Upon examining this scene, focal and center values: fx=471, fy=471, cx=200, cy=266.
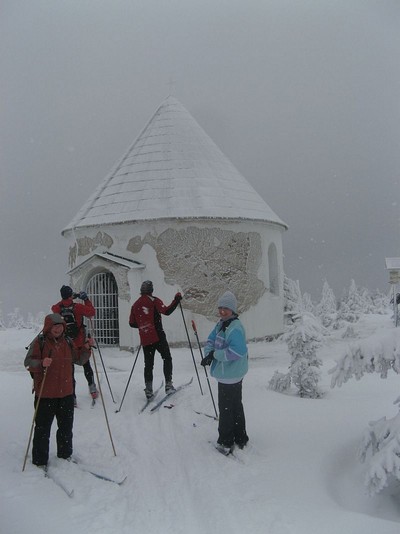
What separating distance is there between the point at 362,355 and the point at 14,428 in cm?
461

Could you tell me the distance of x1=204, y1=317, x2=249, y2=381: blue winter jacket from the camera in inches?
218

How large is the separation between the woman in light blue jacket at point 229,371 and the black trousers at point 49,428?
65.7 inches

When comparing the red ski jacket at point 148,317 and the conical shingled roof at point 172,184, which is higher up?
the conical shingled roof at point 172,184

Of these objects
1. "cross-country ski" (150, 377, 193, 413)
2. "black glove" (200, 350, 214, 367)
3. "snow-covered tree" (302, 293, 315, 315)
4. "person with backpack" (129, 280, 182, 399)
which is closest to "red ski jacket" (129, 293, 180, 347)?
"person with backpack" (129, 280, 182, 399)

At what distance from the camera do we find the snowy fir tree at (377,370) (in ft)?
13.9

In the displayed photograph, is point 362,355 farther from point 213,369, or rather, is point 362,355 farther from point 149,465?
point 149,465

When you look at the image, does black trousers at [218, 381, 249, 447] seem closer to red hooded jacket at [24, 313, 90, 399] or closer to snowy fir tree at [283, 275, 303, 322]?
red hooded jacket at [24, 313, 90, 399]

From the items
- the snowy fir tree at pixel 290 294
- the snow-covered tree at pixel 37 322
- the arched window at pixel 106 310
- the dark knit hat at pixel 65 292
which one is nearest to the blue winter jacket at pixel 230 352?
the dark knit hat at pixel 65 292

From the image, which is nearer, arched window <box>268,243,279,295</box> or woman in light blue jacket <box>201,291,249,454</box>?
woman in light blue jacket <box>201,291,249,454</box>

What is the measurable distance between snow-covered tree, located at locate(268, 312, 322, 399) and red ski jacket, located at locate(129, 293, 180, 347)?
271 cm

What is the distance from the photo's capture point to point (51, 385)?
5.26m

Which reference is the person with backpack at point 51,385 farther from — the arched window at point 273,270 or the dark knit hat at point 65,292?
the arched window at point 273,270

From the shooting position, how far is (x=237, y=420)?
5.71 meters

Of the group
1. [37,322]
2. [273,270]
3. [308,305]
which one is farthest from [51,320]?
[308,305]
